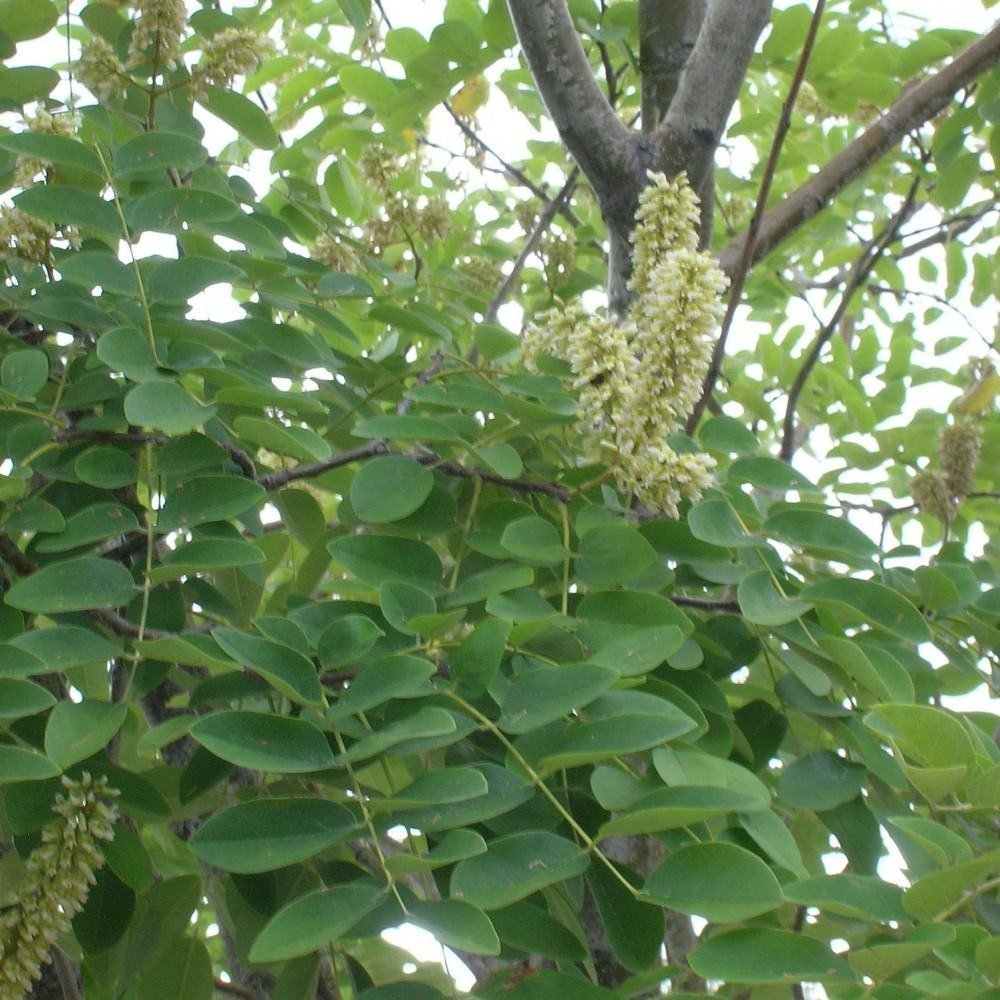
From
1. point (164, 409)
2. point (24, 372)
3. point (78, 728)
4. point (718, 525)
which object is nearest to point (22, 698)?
point (78, 728)

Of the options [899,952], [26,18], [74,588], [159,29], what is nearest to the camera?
[899,952]

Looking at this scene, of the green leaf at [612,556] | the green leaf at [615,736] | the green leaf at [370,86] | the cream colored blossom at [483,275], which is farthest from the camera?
the cream colored blossom at [483,275]

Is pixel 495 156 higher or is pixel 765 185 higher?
pixel 495 156

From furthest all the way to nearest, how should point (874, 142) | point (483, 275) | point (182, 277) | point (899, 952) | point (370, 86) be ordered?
point (483, 275) < point (370, 86) < point (874, 142) < point (182, 277) < point (899, 952)

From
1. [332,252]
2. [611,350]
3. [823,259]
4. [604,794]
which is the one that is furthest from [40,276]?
[823,259]

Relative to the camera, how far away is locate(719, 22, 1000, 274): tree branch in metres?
1.60

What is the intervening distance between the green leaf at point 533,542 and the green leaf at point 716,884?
0.33m

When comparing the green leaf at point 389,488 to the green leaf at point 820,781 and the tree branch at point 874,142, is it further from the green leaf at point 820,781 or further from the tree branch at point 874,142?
the tree branch at point 874,142

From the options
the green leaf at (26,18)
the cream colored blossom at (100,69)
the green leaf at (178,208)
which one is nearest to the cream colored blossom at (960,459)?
the green leaf at (178,208)

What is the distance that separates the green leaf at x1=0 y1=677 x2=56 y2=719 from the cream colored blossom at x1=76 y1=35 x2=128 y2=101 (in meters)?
0.77

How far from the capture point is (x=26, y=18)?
140cm

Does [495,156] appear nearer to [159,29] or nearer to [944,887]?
[159,29]

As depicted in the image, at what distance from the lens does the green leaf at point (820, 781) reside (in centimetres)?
104

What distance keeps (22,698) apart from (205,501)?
0.26 m
